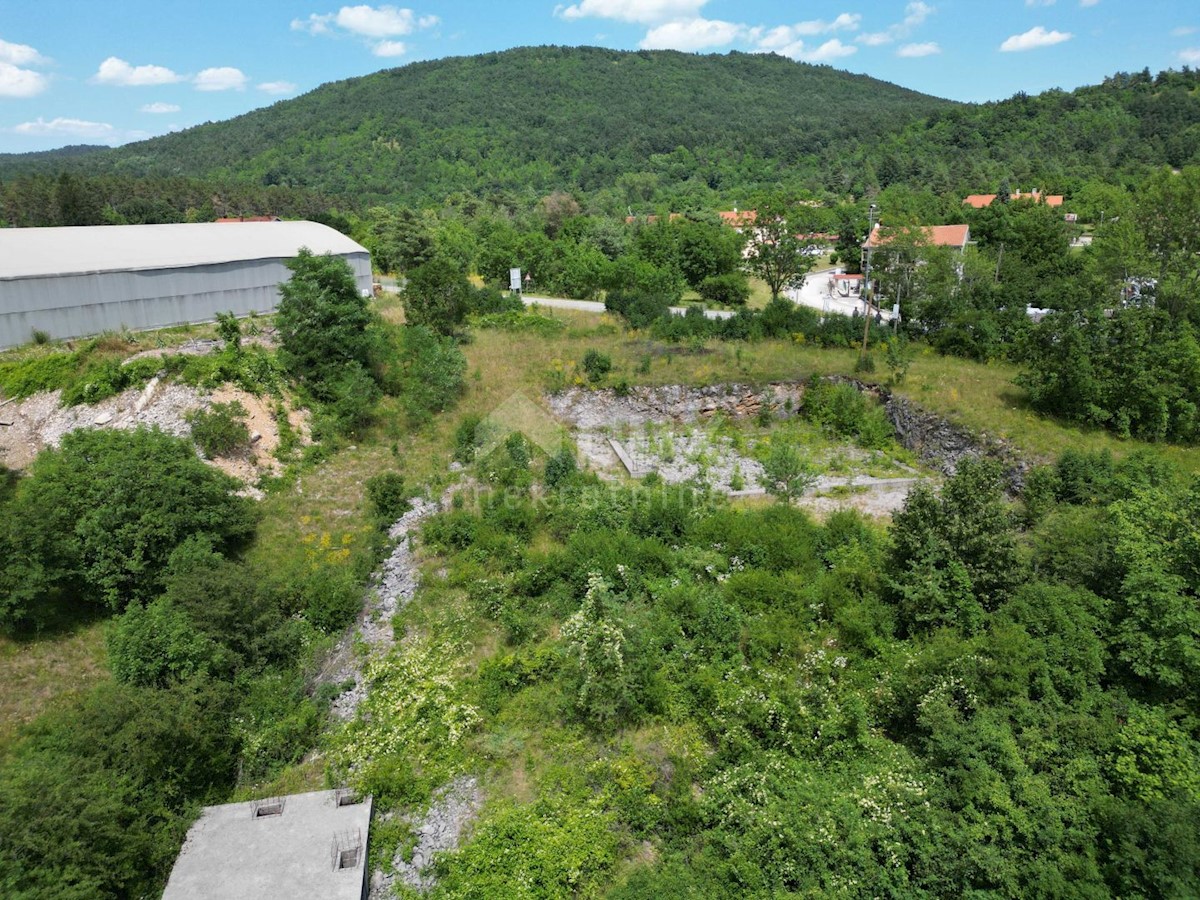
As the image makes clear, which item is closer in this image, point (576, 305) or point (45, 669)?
point (45, 669)

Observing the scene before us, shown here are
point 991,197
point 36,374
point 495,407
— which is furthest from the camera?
point 991,197

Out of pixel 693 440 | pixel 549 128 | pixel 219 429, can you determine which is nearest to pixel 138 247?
pixel 219 429

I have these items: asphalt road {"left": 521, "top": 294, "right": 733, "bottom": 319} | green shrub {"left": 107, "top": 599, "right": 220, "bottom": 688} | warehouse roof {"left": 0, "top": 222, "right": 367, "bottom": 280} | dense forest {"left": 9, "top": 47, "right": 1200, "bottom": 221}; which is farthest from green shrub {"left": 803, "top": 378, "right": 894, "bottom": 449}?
dense forest {"left": 9, "top": 47, "right": 1200, "bottom": 221}

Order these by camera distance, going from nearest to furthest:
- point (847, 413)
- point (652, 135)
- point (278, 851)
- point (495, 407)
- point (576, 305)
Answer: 1. point (278, 851)
2. point (847, 413)
3. point (495, 407)
4. point (576, 305)
5. point (652, 135)

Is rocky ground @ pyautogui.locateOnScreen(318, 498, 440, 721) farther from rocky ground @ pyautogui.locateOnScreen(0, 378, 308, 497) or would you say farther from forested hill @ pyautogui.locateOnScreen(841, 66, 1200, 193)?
forested hill @ pyautogui.locateOnScreen(841, 66, 1200, 193)

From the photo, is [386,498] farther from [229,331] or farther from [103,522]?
[229,331]

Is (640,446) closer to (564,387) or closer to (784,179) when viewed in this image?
(564,387)

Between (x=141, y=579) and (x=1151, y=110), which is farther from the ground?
(x=1151, y=110)

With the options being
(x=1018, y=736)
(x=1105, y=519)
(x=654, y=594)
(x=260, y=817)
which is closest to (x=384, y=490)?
(x=654, y=594)
